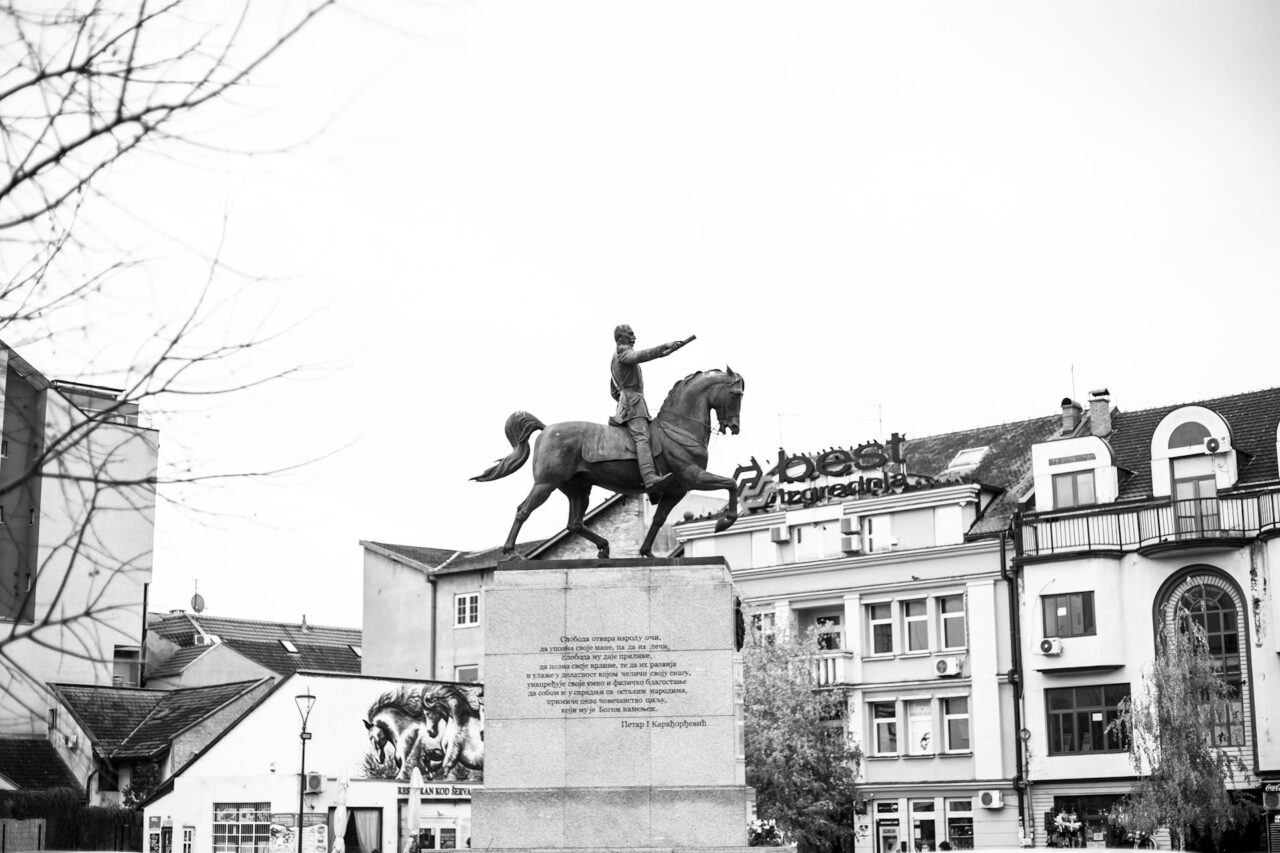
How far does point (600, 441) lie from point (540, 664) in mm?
3151

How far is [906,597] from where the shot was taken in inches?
2270

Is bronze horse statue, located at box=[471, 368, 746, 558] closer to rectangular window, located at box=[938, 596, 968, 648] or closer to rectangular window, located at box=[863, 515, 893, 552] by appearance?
rectangular window, located at box=[938, 596, 968, 648]

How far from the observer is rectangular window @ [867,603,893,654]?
191ft

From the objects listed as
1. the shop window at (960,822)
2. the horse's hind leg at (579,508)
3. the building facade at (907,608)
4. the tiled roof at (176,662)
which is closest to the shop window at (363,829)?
the building facade at (907,608)

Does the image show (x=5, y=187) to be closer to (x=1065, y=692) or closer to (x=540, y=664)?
(x=540, y=664)

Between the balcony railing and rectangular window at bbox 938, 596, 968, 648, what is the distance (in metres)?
3.13

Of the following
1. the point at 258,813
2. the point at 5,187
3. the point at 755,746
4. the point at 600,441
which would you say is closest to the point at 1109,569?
the point at 755,746

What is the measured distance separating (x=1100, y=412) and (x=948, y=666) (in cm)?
1056

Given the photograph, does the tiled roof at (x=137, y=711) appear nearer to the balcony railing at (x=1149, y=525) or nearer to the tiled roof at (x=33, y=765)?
the tiled roof at (x=33, y=765)

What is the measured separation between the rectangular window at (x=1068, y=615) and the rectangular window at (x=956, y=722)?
403cm

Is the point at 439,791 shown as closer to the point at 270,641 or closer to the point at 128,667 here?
the point at 128,667

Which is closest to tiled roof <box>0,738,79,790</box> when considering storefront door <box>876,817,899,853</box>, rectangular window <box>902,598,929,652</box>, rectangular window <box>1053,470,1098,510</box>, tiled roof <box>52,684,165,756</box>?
tiled roof <box>52,684,165,756</box>

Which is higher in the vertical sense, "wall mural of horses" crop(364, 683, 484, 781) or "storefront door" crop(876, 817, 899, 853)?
"wall mural of horses" crop(364, 683, 484, 781)

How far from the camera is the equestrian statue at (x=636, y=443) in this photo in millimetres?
22344
